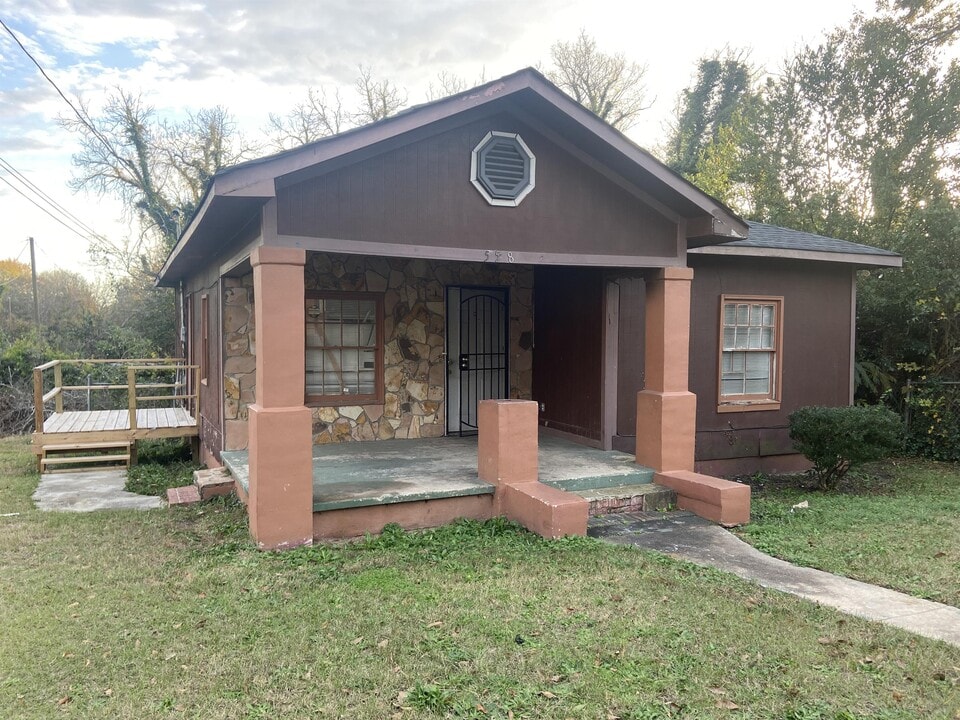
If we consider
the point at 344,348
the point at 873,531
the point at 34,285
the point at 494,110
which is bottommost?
the point at 873,531

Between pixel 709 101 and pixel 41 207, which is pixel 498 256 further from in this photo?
pixel 709 101

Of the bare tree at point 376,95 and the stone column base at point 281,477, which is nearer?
the stone column base at point 281,477

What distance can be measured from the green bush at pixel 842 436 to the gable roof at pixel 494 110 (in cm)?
256

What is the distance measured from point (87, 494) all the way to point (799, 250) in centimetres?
924

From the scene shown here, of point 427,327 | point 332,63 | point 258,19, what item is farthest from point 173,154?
point 427,327

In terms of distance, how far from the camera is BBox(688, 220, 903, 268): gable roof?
8.42m

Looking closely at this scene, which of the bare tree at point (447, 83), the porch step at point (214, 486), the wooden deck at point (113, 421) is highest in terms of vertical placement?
the bare tree at point (447, 83)

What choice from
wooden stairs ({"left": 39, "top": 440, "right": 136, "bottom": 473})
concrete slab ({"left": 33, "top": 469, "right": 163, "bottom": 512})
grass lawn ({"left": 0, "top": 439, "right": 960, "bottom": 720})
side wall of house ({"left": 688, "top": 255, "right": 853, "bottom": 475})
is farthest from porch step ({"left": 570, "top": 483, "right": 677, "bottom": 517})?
wooden stairs ({"left": 39, "top": 440, "right": 136, "bottom": 473})

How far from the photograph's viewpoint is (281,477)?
524cm

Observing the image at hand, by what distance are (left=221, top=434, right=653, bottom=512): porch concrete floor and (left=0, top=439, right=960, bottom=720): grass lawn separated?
0.57 metres

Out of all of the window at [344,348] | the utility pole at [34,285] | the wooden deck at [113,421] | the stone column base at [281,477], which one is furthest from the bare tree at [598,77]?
the stone column base at [281,477]

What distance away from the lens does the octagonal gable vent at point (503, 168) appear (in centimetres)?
600

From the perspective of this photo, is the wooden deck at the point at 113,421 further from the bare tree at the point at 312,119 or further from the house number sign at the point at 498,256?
the bare tree at the point at 312,119

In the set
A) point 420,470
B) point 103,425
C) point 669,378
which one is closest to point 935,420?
point 669,378
